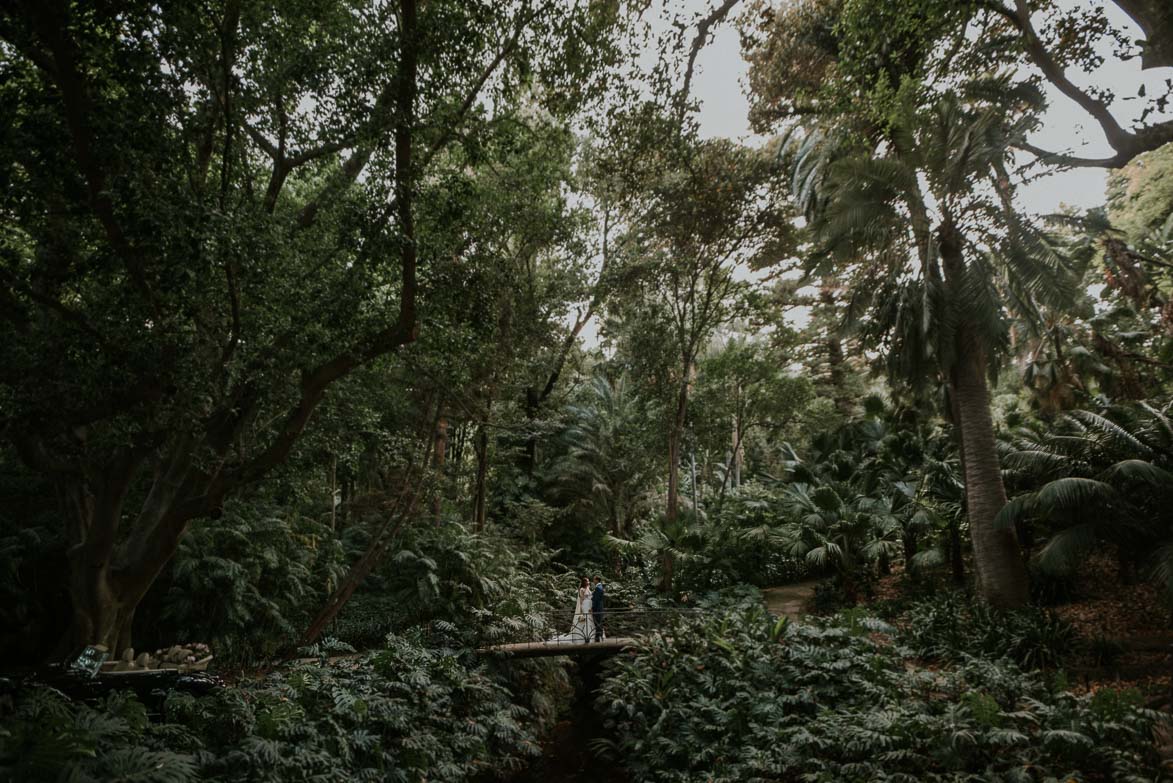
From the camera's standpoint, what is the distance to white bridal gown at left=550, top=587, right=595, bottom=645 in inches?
494

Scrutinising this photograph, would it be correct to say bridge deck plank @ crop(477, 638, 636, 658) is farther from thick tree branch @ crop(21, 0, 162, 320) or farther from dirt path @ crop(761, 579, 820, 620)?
thick tree branch @ crop(21, 0, 162, 320)

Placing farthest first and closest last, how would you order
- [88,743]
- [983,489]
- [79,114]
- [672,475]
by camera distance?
1. [672,475]
2. [983,489]
3. [79,114]
4. [88,743]

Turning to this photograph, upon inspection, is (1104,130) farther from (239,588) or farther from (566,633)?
(239,588)

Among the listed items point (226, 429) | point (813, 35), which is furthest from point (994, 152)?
point (226, 429)

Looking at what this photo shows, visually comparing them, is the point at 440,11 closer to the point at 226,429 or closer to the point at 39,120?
the point at 39,120

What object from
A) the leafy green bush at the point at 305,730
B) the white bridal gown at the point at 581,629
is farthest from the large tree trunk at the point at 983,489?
the leafy green bush at the point at 305,730

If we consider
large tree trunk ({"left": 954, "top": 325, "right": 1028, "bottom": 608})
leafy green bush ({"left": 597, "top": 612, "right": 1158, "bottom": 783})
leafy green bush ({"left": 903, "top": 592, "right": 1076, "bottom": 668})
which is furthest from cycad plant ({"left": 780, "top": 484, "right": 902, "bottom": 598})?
leafy green bush ({"left": 597, "top": 612, "right": 1158, "bottom": 783})

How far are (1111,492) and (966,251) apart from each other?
494 centimetres

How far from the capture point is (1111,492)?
29.8 ft

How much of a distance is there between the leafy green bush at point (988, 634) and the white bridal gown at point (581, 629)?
605cm

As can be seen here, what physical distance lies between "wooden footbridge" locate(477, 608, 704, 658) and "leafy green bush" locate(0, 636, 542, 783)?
0.65 m

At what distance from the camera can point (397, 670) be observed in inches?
370

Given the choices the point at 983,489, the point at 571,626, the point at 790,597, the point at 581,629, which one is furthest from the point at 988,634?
the point at 571,626

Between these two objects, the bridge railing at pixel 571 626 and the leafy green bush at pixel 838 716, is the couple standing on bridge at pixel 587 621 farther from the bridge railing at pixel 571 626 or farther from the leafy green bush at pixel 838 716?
the leafy green bush at pixel 838 716
